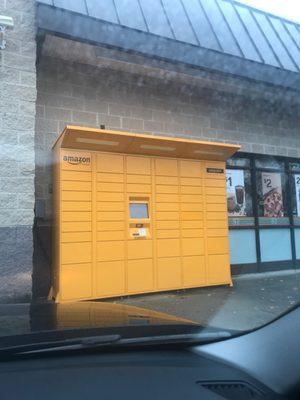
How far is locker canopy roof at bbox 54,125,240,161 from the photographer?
6.64m

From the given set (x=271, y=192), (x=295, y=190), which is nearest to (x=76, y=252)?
(x=271, y=192)

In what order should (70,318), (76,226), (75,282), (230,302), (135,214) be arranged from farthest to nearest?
(135,214) < (230,302) < (76,226) < (75,282) < (70,318)

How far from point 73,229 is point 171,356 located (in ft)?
16.2

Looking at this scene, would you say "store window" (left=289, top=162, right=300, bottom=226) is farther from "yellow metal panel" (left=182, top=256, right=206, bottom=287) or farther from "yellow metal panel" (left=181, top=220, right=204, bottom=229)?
"yellow metal panel" (left=182, top=256, right=206, bottom=287)

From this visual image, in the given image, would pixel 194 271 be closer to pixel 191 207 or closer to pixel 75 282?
pixel 191 207

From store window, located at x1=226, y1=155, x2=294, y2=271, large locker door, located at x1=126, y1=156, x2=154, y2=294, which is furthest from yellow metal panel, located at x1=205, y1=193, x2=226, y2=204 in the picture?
store window, located at x1=226, y1=155, x2=294, y2=271

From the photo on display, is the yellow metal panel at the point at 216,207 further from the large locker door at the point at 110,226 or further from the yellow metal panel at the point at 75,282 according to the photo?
the yellow metal panel at the point at 75,282

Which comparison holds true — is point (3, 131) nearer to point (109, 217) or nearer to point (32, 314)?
point (109, 217)

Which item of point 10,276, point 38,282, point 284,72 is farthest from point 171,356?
point 284,72

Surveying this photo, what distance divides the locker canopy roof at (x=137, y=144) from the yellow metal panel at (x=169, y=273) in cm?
170

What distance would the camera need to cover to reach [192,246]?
768 centimetres

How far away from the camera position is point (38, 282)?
23.2 ft

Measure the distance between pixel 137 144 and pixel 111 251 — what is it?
1.65m

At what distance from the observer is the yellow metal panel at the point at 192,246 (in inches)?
299
